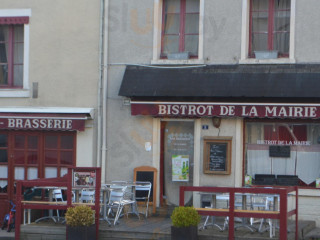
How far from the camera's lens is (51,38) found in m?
16.0

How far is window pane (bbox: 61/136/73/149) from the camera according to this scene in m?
15.9

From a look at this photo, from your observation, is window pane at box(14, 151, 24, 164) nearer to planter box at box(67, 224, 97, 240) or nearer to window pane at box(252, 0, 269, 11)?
planter box at box(67, 224, 97, 240)

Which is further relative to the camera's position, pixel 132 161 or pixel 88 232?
pixel 132 161

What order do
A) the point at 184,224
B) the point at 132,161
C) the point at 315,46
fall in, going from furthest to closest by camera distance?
the point at 132,161 < the point at 315,46 < the point at 184,224

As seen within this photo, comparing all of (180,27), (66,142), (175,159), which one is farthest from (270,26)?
(66,142)

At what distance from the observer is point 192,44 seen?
610 inches

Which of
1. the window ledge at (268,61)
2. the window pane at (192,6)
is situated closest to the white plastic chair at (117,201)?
the window ledge at (268,61)

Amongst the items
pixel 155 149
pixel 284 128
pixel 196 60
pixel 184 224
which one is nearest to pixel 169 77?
pixel 196 60

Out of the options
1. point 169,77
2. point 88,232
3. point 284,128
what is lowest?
point 88,232

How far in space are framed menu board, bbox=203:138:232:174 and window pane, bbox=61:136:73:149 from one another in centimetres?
328

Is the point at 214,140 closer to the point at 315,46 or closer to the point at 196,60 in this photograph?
the point at 196,60

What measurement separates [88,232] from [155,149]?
11.4ft

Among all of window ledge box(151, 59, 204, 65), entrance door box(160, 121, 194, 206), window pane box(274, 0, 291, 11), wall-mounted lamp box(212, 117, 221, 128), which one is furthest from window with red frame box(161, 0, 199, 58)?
window pane box(274, 0, 291, 11)

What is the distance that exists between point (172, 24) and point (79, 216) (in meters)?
5.52
